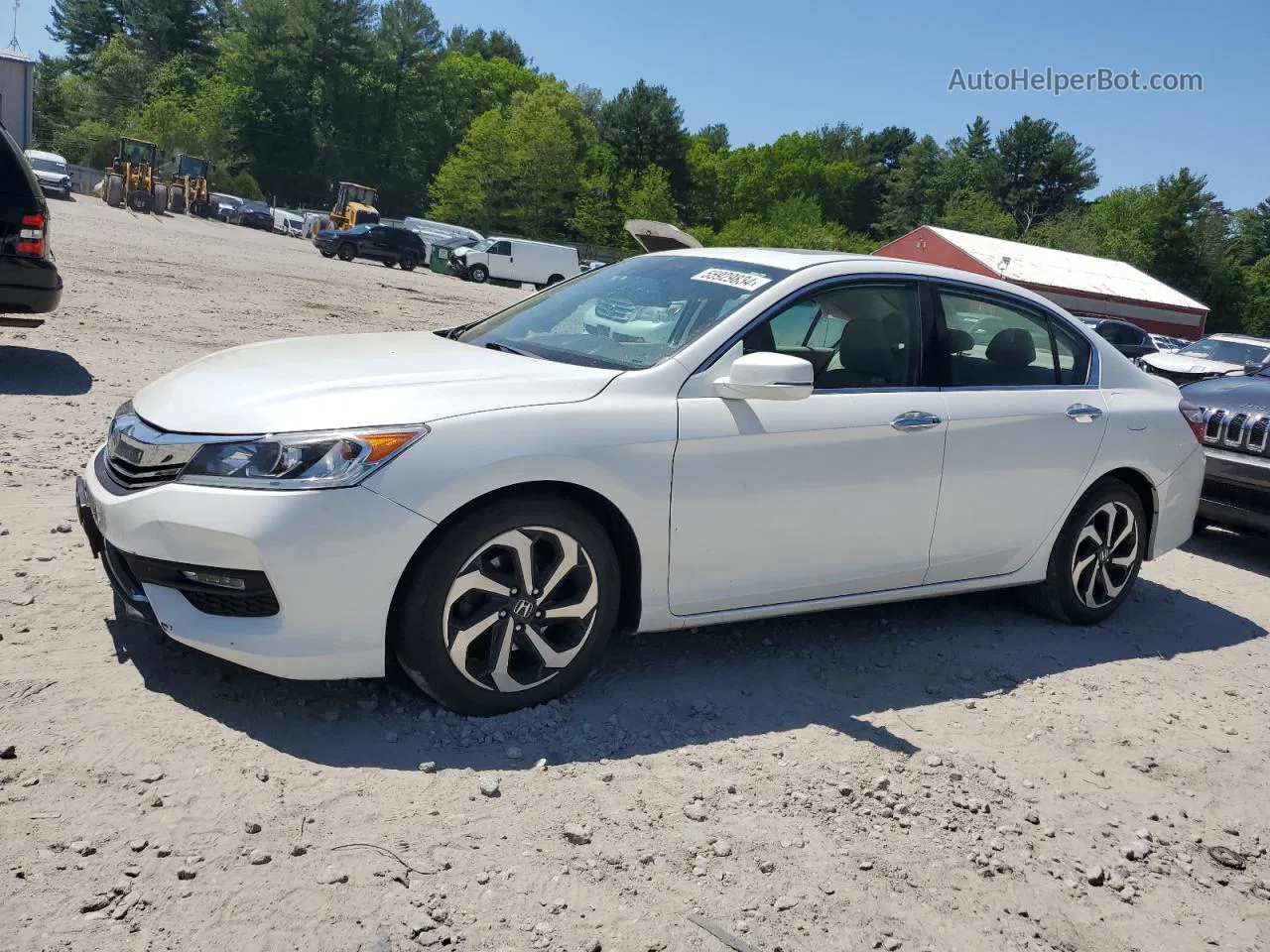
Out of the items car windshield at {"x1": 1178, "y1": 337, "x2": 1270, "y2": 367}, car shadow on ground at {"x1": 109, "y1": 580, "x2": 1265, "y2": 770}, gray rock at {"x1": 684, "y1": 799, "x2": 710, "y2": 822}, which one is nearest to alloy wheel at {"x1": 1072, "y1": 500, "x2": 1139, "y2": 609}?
car shadow on ground at {"x1": 109, "y1": 580, "x2": 1265, "y2": 770}

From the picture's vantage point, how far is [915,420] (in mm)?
4520

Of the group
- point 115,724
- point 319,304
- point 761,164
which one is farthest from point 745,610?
point 761,164

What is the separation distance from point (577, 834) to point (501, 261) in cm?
4032

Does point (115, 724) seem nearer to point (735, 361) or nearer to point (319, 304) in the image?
point (735, 361)

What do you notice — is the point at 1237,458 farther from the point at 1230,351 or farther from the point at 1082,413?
the point at 1230,351

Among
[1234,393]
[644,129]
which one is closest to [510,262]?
[1234,393]

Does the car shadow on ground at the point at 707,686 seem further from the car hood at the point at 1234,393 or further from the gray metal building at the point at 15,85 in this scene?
the gray metal building at the point at 15,85

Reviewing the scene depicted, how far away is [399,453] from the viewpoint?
340 centimetres

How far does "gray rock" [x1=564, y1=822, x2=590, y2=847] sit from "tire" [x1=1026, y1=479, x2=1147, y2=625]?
3.03 metres

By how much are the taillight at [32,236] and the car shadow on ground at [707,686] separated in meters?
5.26

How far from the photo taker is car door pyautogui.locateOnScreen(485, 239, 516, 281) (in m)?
42.0

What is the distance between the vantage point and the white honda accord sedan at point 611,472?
3387 mm

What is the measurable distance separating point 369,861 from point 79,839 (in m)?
0.71

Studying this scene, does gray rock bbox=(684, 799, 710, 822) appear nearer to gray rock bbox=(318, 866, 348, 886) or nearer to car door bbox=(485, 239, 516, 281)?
gray rock bbox=(318, 866, 348, 886)
